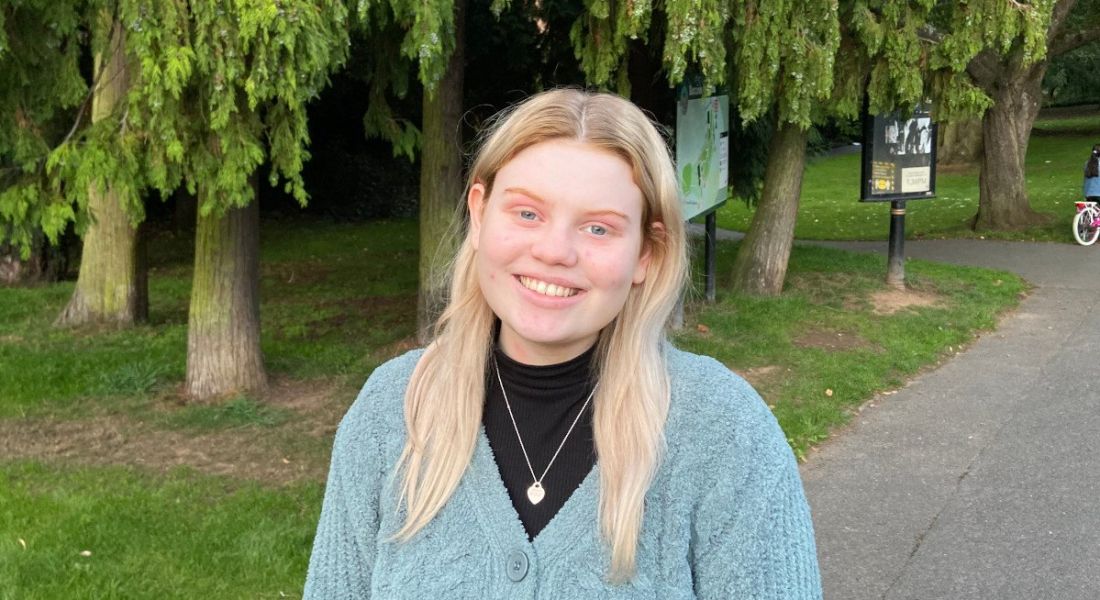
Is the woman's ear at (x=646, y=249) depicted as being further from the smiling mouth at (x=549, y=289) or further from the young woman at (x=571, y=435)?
the smiling mouth at (x=549, y=289)

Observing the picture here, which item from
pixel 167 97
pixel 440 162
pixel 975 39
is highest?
pixel 975 39

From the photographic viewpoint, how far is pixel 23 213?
17.7 ft

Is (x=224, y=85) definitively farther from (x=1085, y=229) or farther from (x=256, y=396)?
(x=1085, y=229)

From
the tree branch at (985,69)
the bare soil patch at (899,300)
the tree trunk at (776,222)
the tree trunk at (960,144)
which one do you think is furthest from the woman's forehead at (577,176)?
the tree trunk at (960,144)

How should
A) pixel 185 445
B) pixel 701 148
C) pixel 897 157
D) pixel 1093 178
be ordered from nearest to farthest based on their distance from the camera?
1. pixel 185 445
2. pixel 701 148
3. pixel 897 157
4. pixel 1093 178

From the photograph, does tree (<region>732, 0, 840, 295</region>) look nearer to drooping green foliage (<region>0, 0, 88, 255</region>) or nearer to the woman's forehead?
drooping green foliage (<region>0, 0, 88, 255</region>)

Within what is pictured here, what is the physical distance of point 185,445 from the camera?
6133 mm

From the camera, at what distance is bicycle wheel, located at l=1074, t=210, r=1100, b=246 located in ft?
49.5

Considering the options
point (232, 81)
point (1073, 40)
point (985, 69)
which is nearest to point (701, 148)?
point (232, 81)

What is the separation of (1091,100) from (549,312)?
181 ft

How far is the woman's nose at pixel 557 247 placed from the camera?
1.66 meters

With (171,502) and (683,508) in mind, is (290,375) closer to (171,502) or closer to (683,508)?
(171,502)

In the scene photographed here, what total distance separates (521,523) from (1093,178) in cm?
1633

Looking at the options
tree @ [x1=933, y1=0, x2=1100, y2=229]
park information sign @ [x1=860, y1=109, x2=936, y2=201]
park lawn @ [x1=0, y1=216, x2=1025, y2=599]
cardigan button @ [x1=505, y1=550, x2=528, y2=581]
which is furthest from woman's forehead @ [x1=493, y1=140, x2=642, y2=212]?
tree @ [x1=933, y1=0, x2=1100, y2=229]
